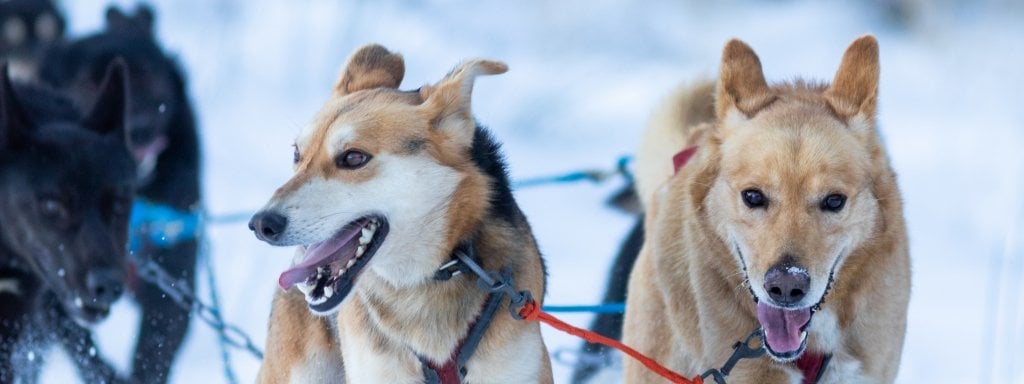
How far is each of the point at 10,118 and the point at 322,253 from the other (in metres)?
2.04

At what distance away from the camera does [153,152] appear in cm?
500

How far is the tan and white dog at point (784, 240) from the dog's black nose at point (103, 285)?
1687 millimetres

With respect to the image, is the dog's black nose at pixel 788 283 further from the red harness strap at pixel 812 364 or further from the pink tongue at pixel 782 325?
the red harness strap at pixel 812 364

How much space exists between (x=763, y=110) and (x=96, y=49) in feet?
11.6

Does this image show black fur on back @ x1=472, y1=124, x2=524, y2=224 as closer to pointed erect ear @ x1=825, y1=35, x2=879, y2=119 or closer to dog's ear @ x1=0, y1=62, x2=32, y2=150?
pointed erect ear @ x1=825, y1=35, x2=879, y2=119

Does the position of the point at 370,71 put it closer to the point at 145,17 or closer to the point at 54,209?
the point at 54,209

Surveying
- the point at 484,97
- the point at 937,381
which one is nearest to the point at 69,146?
the point at 937,381

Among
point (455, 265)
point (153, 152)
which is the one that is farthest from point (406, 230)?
point (153, 152)

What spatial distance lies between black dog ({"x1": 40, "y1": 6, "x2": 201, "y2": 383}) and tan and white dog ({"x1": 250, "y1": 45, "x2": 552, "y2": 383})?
223 cm

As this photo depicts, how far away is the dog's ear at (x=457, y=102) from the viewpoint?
8.34 ft

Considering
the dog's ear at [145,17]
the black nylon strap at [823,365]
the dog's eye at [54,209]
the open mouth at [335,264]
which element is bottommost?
the dog's ear at [145,17]

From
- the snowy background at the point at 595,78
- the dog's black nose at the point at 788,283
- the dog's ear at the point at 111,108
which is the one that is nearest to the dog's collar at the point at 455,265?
the dog's black nose at the point at 788,283

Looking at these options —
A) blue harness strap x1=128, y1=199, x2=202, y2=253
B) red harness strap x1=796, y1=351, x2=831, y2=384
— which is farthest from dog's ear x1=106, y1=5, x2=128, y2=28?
red harness strap x1=796, y1=351, x2=831, y2=384

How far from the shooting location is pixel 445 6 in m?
10.3
